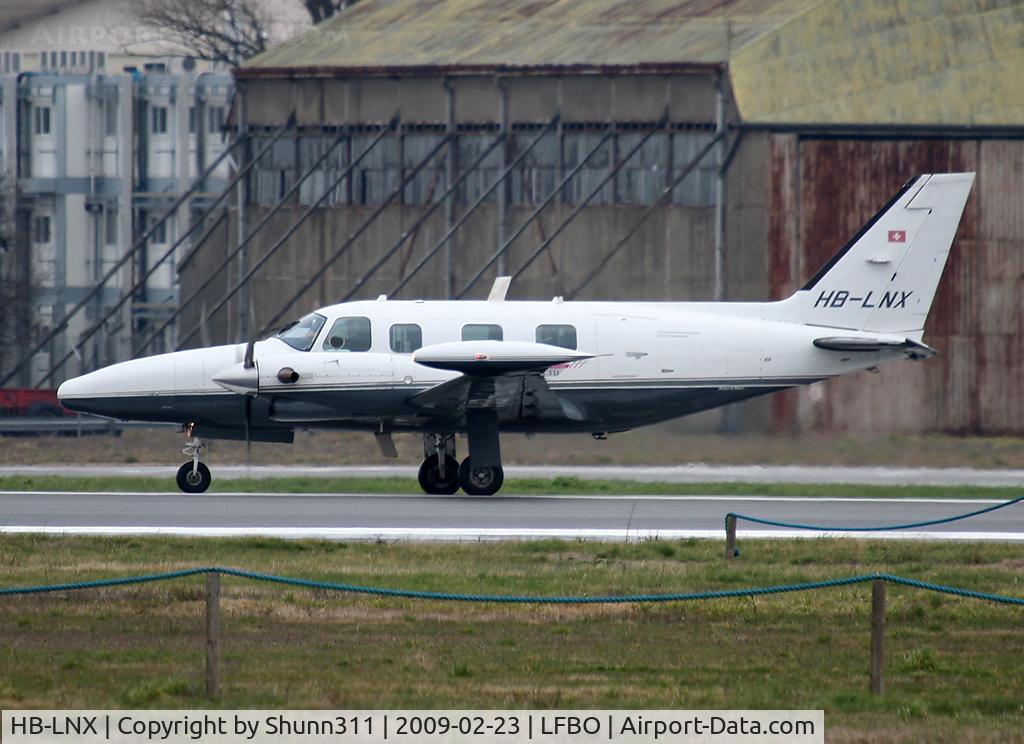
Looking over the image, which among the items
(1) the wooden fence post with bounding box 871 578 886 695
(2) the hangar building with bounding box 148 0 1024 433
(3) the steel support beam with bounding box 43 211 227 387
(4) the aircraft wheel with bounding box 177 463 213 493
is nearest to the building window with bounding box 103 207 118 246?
(3) the steel support beam with bounding box 43 211 227 387

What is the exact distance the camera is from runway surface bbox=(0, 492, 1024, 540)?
1980 cm

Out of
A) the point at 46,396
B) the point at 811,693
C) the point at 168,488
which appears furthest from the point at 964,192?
the point at 46,396

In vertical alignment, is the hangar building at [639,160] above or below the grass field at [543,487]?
above

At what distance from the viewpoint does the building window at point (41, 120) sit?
5247 centimetres

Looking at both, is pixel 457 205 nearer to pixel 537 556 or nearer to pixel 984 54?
pixel 984 54

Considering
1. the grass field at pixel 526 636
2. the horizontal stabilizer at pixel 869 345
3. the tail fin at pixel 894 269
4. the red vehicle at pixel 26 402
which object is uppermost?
the tail fin at pixel 894 269

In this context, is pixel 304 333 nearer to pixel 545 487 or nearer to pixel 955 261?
pixel 545 487

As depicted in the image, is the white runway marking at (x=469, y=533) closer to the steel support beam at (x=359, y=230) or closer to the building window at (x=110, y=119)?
the steel support beam at (x=359, y=230)

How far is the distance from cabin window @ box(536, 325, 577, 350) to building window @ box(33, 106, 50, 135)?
33.0 metres

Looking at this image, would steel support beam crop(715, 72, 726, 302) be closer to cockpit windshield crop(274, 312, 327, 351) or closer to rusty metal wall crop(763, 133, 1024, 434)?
rusty metal wall crop(763, 133, 1024, 434)

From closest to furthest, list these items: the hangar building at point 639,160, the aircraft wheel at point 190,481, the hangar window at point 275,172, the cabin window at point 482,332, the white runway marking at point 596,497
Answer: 1. the cabin window at point 482,332
2. the aircraft wheel at point 190,481
3. the white runway marking at point 596,497
4. the hangar building at point 639,160
5. the hangar window at point 275,172

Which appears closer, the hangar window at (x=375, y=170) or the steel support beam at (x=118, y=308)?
the steel support beam at (x=118, y=308)

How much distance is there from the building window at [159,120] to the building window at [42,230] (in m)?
4.53

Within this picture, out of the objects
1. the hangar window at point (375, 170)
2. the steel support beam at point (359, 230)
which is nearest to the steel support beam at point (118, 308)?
the steel support beam at point (359, 230)
